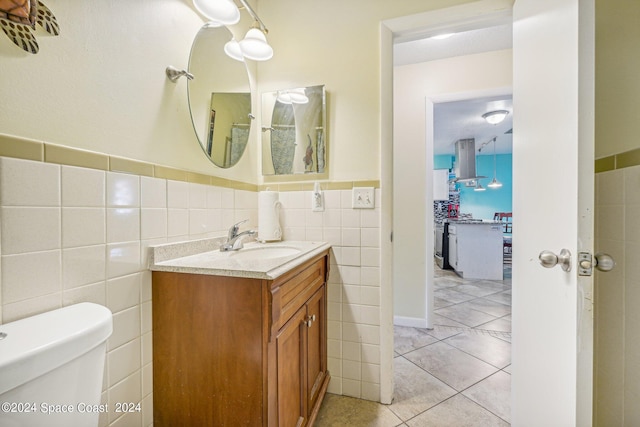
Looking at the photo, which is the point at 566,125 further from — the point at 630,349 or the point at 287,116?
the point at 287,116

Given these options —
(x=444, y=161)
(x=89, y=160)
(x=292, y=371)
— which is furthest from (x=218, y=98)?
(x=444, y=161)

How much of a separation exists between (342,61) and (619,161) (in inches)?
49.4

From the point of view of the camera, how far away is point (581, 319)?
0.68 metres

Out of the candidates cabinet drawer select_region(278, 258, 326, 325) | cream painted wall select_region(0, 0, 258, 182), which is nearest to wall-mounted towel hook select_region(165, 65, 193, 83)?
cream painted wall select_region(0, 0, 258, 182)

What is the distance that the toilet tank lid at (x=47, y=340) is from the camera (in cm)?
43

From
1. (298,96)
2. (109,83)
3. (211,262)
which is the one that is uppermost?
(298,96)

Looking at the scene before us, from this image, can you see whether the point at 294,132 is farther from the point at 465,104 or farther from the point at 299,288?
the point at 465,104

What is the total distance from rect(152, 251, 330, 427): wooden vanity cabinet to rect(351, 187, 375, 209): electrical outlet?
0.57 m

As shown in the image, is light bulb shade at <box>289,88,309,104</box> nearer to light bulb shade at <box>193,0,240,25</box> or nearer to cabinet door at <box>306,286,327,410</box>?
light bulb shade at <box>193,0,240,25</box>

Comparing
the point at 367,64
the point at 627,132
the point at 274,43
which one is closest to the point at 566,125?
the point at 627,132

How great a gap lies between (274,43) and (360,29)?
0.53 meters

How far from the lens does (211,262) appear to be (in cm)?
88

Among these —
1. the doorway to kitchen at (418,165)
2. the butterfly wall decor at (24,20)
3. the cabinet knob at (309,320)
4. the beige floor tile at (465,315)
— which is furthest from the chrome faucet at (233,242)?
the beige floor tile at (465,315)

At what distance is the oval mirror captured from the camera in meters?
1.11
